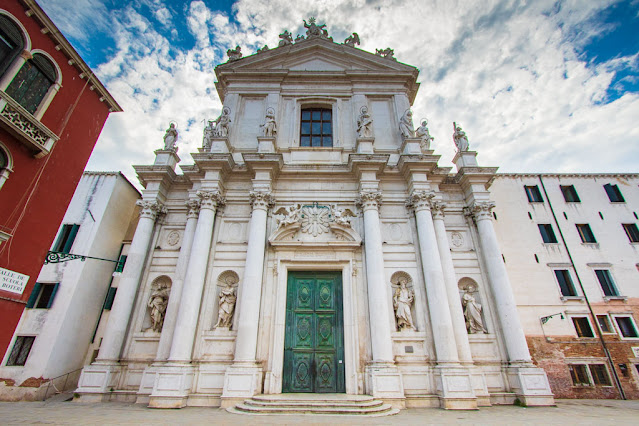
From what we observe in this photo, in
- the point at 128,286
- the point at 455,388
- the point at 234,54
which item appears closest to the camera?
the point at 455,388

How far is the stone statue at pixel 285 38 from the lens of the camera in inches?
640

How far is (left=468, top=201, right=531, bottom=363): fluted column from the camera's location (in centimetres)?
970

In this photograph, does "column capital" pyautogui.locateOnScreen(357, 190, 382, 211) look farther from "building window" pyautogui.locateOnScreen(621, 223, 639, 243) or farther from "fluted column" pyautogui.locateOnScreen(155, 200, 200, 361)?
"building window" pyautogui.locateOnScreen(621, 223, 639, 243)

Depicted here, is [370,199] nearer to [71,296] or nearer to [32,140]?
[32,140]

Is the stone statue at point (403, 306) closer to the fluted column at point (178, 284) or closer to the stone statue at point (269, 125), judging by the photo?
the fluted column at point (178, 284)

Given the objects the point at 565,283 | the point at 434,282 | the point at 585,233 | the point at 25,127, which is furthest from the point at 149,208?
the point at 585,233

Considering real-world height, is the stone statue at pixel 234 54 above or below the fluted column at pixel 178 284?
above

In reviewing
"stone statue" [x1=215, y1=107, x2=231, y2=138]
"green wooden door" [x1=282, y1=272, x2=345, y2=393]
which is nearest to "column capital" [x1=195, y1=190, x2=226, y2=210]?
"stone statue" [x1=215, y1=107, x2=231, y2=138]

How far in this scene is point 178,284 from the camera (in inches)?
408

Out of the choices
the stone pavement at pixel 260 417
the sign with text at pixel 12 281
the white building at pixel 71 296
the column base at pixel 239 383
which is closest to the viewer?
the sign with text at pixel 12 281

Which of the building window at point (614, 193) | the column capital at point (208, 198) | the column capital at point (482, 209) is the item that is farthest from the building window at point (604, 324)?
the column capital at point (208, 198)

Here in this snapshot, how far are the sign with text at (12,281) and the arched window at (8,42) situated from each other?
12.5 ft

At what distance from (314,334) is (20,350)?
1064cm

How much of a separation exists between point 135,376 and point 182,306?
8.27ft
